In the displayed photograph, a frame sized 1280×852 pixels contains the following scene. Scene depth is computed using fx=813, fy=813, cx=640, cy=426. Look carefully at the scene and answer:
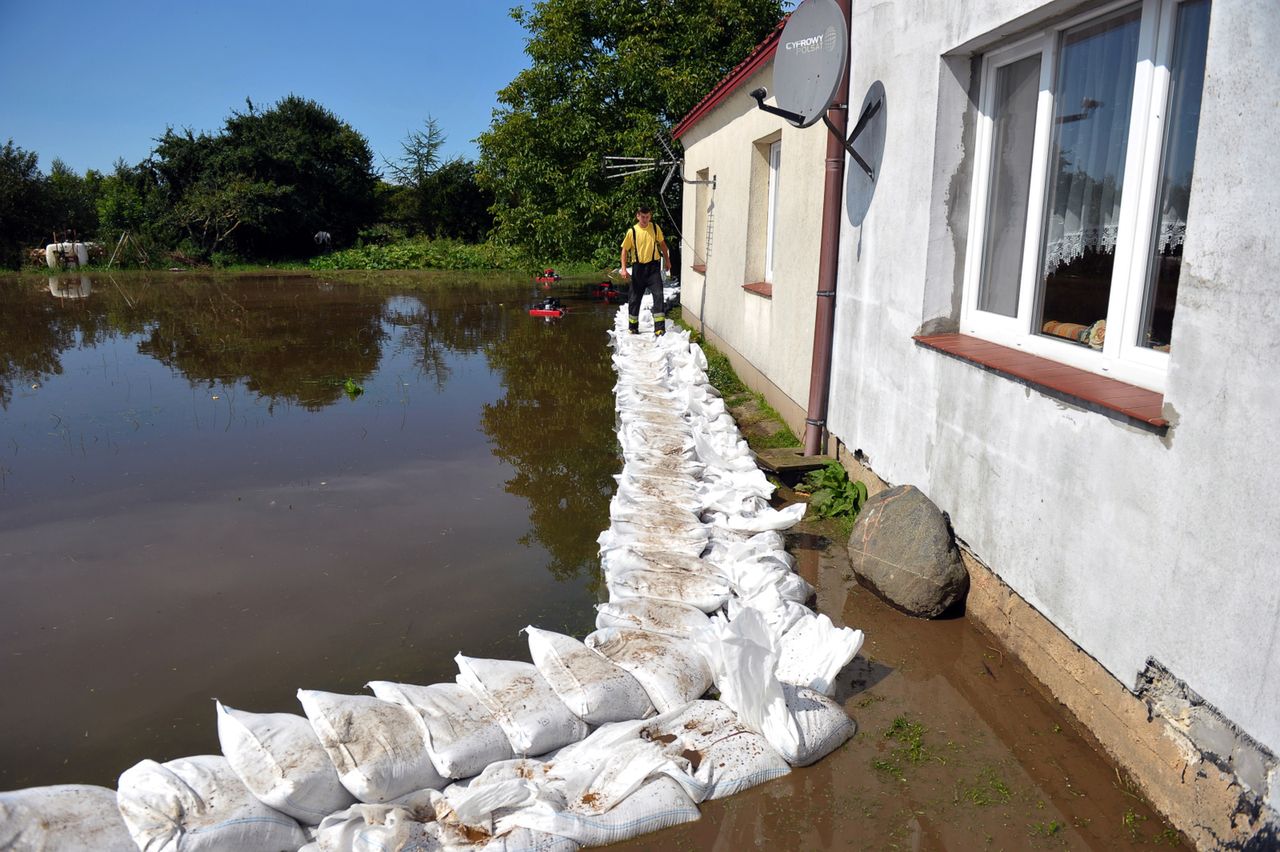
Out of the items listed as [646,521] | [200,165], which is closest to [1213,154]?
[646,521]

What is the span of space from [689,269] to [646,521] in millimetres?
9131

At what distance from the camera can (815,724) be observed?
2.55m

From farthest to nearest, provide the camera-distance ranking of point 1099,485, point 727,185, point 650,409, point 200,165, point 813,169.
→ point 200,165 → point 727,185 → point 650,409 → point 813,169 → point 1099,485

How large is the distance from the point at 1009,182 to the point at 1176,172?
104 centimetres

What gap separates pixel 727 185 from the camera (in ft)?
29.2

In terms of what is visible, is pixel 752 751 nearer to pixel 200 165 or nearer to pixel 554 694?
pixel 554 694

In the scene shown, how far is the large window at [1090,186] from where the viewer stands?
2480 millimetres

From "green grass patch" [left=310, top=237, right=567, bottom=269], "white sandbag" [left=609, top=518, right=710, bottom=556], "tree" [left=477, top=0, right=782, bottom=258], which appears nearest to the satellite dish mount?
"white sandbag" [left=609, top=518, right=710, bottom=556]

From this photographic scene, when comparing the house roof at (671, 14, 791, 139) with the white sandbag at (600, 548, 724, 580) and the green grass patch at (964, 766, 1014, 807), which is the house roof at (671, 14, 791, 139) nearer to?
the white sandbag at (600, 548, 724, 580)

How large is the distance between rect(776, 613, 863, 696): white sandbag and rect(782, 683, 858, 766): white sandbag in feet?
0.22

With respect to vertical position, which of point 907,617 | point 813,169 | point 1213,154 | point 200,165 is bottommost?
point 907,617

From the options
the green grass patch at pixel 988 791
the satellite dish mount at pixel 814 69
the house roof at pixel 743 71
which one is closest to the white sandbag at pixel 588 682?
the green grass patch at pixel 988 791

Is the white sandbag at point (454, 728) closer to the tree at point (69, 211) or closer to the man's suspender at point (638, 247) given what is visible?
the man's suspender at point (638, 247)

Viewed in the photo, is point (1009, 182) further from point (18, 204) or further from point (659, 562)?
point (18, 204)
